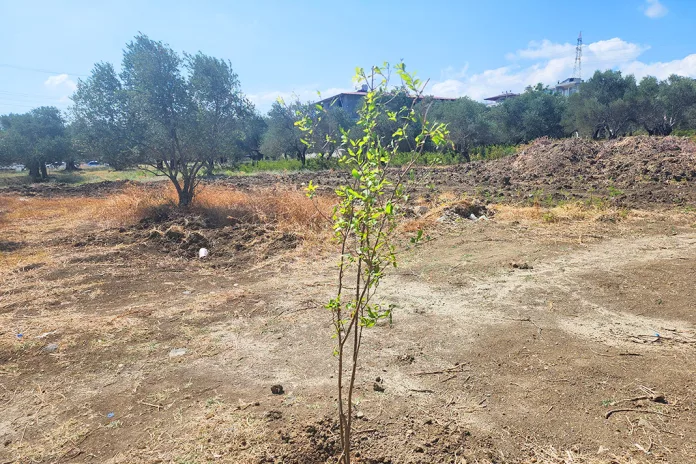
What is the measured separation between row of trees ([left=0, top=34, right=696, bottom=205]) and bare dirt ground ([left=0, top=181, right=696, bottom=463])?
1778 mm

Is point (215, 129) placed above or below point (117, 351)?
above

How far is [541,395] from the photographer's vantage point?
2.78 m

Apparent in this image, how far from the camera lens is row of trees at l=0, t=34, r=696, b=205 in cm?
1122

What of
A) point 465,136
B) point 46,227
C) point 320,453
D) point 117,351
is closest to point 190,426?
point 320,453

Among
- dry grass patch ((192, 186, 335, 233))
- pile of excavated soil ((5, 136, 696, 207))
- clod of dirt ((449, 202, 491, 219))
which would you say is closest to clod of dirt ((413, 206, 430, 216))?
pile of excavated soil ((5, 136, 696, 207))

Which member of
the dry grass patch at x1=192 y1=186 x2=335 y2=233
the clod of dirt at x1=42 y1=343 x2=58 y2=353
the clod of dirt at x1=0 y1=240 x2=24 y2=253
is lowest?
the clod of dirt at x1=42 y1=343 x2=58 y2=353

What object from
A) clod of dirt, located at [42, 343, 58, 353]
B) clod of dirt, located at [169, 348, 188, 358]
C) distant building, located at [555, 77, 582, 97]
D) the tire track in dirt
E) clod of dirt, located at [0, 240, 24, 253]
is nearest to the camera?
clod of dirt, located at [169, 348, 188, 358]

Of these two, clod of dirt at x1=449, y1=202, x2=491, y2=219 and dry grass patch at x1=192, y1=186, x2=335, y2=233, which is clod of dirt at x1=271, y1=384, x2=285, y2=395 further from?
clod of dirt at x1=449, y1=202, x2=491, y2=219

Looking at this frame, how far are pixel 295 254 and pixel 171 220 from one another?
4.59 m

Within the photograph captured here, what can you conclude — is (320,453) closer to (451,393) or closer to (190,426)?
(190,426)

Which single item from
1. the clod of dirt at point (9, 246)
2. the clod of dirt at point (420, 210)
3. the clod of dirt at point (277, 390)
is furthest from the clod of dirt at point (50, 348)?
the clod of dirt at point (420, 210)

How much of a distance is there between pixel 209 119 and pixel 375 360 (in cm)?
1035

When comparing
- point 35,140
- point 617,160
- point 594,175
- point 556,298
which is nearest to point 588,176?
point 594,175

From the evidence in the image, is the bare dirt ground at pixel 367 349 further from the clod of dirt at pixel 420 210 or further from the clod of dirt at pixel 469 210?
the clod of dirt at pixel 420 210
